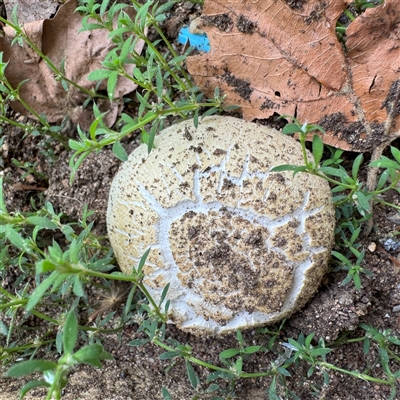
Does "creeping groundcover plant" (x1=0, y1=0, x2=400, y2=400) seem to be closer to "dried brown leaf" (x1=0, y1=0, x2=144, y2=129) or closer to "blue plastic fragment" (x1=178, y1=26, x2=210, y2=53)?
"blue plastic fragment" (x1=178, y1=26, x2=210, y2=53)

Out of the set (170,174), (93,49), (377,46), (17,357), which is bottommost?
(17,357)

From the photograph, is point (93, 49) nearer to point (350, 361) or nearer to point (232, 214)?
point (232, 214)

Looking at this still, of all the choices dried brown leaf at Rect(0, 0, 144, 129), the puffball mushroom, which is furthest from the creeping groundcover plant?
dried brown leaf at Rect(0, 0, 144, 129)

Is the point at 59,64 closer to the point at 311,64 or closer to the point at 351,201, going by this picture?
the point at 311,64

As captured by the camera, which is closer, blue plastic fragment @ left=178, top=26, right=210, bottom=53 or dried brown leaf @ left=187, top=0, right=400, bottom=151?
dried brown leaf @ left=187, top=0, right=400, bottom=151

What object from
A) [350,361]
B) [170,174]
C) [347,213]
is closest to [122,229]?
[170,174]

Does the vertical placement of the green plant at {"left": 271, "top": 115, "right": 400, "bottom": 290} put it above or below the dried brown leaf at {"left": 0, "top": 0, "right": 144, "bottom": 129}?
below

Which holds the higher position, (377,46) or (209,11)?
(209,11)
